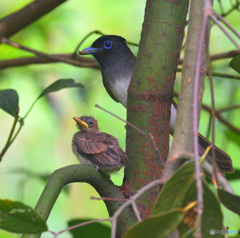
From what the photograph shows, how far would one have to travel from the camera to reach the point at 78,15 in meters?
3.65

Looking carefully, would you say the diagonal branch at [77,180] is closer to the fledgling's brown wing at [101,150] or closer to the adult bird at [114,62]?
the fledgling's brown wing at [101,150]

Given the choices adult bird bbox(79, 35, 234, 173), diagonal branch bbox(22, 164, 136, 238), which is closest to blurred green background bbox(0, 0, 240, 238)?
adult bird bbox(79, 35, 234, 173)

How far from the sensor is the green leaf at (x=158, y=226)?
90cm

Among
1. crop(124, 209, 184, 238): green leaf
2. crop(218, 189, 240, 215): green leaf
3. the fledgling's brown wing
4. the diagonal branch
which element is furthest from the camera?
the fledgling's brown wing

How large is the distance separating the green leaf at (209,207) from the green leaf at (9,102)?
3.37 feet

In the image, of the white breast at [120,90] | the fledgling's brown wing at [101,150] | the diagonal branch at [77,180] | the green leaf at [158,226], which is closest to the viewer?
the green leaf at [158,226]

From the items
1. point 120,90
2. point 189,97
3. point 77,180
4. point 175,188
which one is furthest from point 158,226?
point 120,90

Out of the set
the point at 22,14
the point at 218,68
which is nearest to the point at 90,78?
the point at 218,68

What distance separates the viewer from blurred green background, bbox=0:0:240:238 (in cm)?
338

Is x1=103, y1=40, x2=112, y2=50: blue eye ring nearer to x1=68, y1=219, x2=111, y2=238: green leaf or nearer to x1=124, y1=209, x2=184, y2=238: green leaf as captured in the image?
x1=68, y1=219, x2=111, y2=238: green leaf

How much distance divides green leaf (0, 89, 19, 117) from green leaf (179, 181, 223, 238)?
103cm

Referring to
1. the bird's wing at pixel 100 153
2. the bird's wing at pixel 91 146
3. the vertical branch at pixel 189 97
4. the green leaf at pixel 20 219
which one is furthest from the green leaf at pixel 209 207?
the bird's wing at pixel 91 146

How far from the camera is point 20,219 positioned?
1.08 m

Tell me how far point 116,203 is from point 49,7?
1061mm
